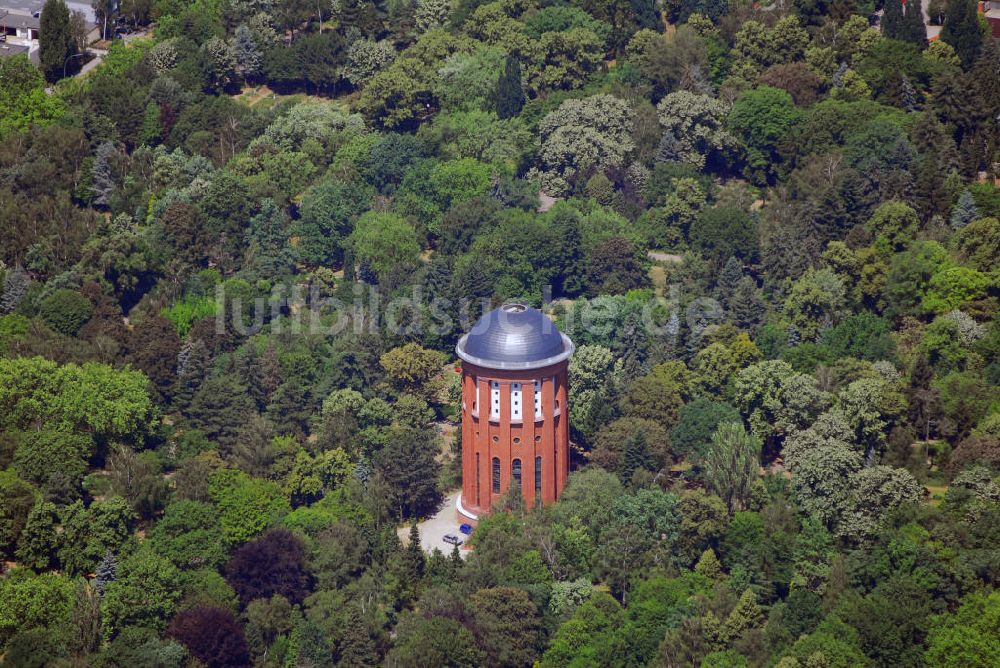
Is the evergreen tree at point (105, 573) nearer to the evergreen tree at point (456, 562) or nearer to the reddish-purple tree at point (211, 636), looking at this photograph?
the reddish-purple tree at point (211, 636)

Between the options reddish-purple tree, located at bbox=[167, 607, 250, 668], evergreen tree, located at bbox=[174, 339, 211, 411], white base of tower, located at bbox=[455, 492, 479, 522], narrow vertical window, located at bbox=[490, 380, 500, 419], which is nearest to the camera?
reddish-purple tree, located at bbox=[167, 607, 250, 668]

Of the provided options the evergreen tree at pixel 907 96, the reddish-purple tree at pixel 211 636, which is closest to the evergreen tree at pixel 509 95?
the evergreen tree at pixel 907 96

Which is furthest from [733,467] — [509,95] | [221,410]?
[509,95]

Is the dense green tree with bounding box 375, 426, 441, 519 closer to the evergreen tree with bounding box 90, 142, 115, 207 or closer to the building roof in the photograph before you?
the building roof

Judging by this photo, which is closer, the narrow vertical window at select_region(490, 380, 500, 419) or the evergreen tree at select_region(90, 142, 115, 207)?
the narrow vertical window at select_region(490, 380, 500, 419)

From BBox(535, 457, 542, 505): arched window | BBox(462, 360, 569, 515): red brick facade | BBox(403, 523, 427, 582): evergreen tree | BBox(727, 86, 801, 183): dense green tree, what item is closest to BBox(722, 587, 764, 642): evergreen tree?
BBox(462, 360, 569, 515): red brick facade

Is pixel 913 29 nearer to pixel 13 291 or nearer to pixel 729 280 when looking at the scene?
pixel 729 280

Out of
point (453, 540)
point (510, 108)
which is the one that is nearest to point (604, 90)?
point (510, 108)
